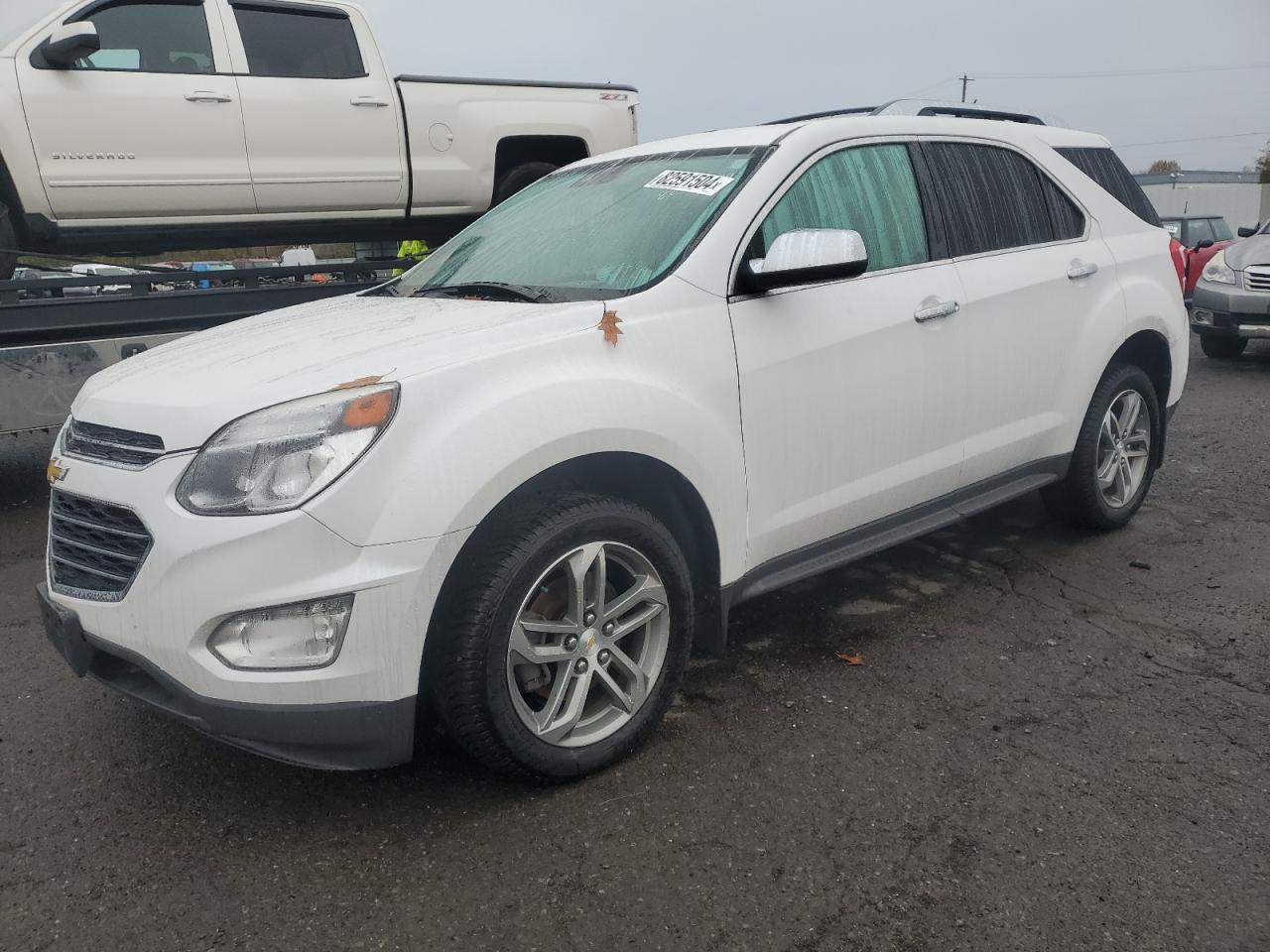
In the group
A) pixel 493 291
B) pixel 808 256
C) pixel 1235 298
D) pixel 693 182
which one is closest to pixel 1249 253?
pixel 1235 298

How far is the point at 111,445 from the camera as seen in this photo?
253cm

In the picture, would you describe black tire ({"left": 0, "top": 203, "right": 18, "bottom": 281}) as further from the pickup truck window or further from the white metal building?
the white metal building

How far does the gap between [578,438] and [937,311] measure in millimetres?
1573

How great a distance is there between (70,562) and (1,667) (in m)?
1.33

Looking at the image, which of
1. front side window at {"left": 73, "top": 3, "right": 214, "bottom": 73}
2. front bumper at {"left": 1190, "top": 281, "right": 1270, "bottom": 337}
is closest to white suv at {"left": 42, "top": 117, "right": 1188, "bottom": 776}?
front side window at {"left": 73, "top": 3, "right": 214, "bottom": 73}

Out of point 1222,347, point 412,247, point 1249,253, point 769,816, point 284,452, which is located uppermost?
point 412,247

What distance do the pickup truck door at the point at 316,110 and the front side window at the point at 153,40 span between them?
0.64ft

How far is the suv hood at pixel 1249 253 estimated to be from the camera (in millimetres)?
9883

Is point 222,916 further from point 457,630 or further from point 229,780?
point 457,630

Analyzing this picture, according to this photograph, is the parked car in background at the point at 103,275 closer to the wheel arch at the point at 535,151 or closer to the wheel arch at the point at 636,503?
the wheel arch at the point at 535,151

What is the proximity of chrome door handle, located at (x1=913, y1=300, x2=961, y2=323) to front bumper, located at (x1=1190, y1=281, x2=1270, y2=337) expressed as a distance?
7695 millimetres

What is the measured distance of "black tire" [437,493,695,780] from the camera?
2.46m

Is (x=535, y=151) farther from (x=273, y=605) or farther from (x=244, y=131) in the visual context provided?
(x=273, y=605)

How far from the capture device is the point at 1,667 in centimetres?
357
